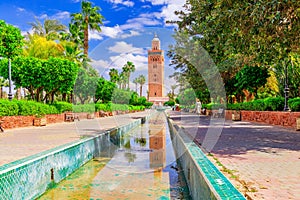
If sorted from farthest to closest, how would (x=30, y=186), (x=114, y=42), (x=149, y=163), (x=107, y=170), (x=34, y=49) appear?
1. (x=34, y=49)
2. (x=114, y=42)
3. (x=149, y=163)
4. (x=107, y=170)
5. (x=30, y=186)

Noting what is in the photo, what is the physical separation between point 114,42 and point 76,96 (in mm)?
25879

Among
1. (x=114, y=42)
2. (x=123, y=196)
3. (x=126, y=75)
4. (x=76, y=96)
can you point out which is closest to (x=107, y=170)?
(x=123, y=196)

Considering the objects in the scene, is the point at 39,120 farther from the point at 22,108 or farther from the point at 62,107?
the point at 62,107

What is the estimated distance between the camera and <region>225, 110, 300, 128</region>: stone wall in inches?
609

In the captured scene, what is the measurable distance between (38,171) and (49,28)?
32.7 meters

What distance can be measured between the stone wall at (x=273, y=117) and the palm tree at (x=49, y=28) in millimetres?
22080

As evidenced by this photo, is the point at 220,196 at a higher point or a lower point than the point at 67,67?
lower

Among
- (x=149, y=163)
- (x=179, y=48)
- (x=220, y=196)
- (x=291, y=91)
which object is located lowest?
(x=149, y=163)

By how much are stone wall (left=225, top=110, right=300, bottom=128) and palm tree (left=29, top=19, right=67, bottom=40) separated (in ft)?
72.4

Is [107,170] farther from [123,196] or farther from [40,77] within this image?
[40,77]

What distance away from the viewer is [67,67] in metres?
23.1

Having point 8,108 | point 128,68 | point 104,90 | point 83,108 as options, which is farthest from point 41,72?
point 128,68

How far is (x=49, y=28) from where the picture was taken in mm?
35844

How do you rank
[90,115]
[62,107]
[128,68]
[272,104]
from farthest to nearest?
[128,68] < [90,115] < [62,107] < [272,104]
